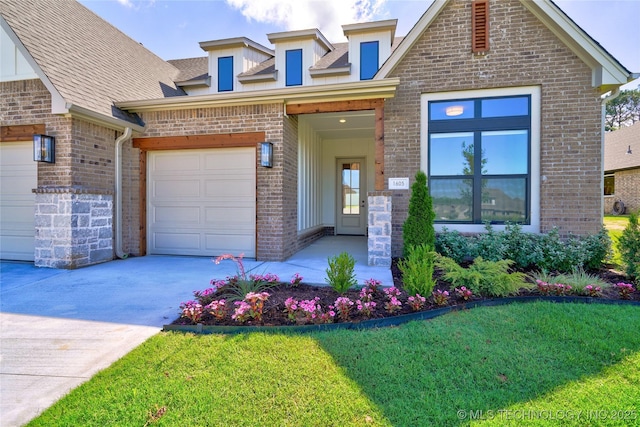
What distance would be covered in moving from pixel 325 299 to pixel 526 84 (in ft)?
19.2

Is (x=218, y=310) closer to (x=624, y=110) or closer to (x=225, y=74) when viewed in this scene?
(x=225, y=74)

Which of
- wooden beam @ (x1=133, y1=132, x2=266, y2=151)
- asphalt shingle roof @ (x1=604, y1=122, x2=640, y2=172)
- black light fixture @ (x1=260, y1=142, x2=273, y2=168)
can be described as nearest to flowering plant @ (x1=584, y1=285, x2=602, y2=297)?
black light fixture @ (x1=260, y1=142, x2=273, y2=168)

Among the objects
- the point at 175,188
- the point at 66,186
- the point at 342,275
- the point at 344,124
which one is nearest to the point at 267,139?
the point at 175,188

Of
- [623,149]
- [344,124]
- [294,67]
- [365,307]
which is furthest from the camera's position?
[623,149]

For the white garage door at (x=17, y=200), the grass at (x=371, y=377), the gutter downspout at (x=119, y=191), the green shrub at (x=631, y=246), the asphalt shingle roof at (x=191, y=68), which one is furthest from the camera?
the asphalt shingle roof at (x=191, y=68)

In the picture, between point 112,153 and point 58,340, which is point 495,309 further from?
point 112,153

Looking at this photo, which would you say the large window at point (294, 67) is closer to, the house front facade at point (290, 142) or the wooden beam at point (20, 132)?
the house front facade at point (290, 142)

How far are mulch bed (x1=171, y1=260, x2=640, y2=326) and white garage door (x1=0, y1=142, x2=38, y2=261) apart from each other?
5.45 meters

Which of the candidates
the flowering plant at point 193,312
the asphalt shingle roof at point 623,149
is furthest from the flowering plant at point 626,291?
the asphalt shingle roof at point 623,149

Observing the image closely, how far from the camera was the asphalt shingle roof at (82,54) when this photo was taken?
5934mm

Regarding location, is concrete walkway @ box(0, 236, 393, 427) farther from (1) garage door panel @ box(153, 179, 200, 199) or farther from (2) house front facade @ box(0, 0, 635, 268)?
(1) garage door panel @ box(153, 179, 200, 199)

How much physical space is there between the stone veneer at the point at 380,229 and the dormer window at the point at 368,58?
507 cm

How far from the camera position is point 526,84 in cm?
618

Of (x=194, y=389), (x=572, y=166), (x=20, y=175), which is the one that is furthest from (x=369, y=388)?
(x=20, y=175)
